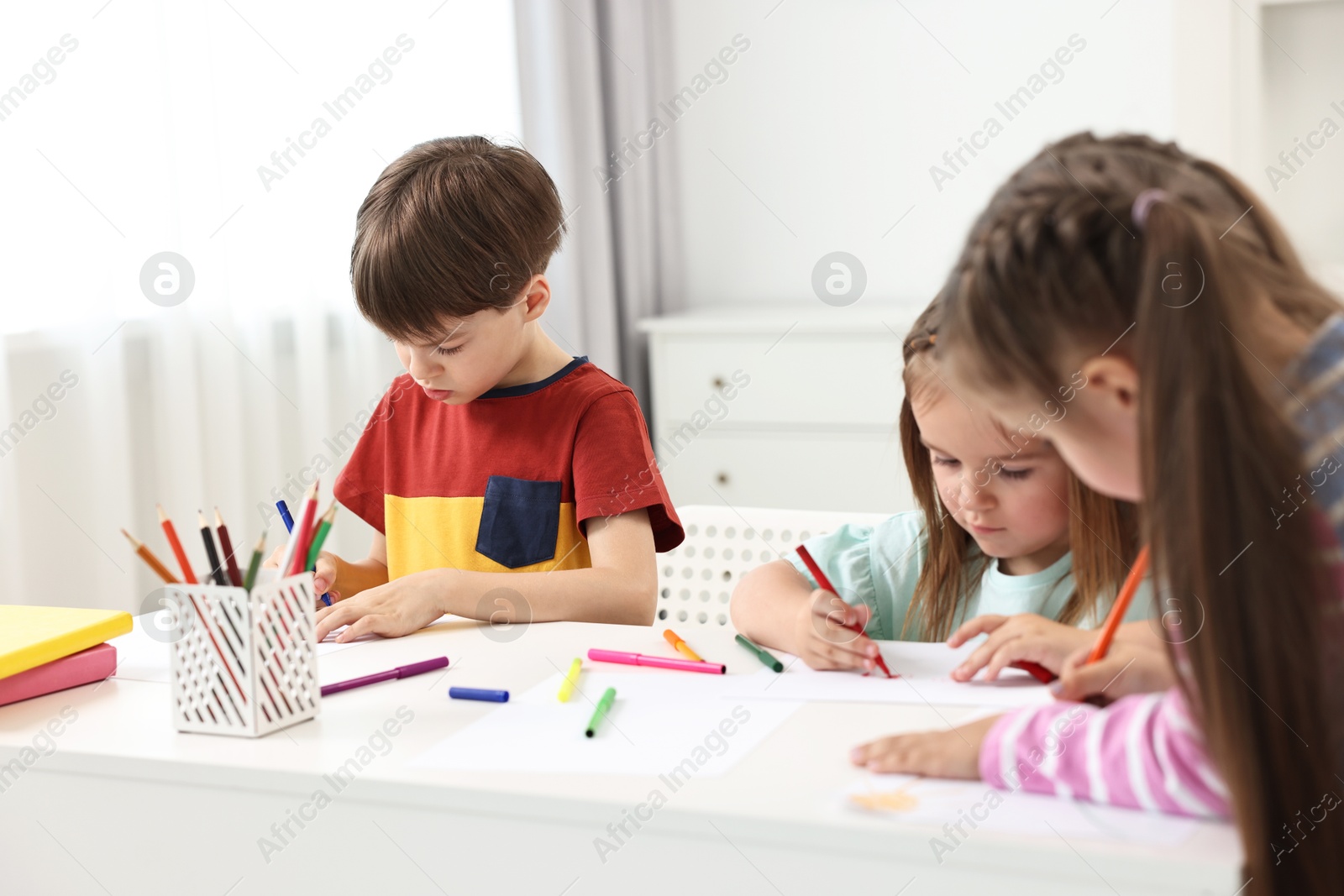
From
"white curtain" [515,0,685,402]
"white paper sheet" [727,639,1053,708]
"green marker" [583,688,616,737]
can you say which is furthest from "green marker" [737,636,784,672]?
"white curtain" [515,0,685,402]

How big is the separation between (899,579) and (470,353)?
50 centimetres

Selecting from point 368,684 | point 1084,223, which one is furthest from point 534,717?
point 1084,223

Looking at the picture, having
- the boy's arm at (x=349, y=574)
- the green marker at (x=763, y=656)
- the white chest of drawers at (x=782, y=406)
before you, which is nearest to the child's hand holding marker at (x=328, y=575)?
the boy's arm at (x=349, y=574)

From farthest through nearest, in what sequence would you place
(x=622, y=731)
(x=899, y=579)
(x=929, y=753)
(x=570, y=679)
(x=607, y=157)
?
1. (x=607, y=157)
2. (x=899, y=579)
3. (x=570, y=679)
4. (x=622, y=731)
5. (x=929, y=753)

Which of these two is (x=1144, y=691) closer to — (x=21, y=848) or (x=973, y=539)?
(x=973, y=539)

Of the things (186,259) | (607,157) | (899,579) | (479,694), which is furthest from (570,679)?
(607,157)

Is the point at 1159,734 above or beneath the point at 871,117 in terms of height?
beneath

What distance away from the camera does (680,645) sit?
105 centimetres

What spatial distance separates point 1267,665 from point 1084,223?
0.25 metres

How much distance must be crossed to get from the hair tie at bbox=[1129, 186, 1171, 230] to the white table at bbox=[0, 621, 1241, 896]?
320 millimetres

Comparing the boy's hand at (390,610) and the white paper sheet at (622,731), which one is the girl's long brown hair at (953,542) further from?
the boy's hand at (390,610)

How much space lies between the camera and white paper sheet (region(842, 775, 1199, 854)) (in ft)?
2.17

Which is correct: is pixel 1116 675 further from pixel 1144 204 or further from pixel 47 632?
pixel 47 632

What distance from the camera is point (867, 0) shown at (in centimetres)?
297
